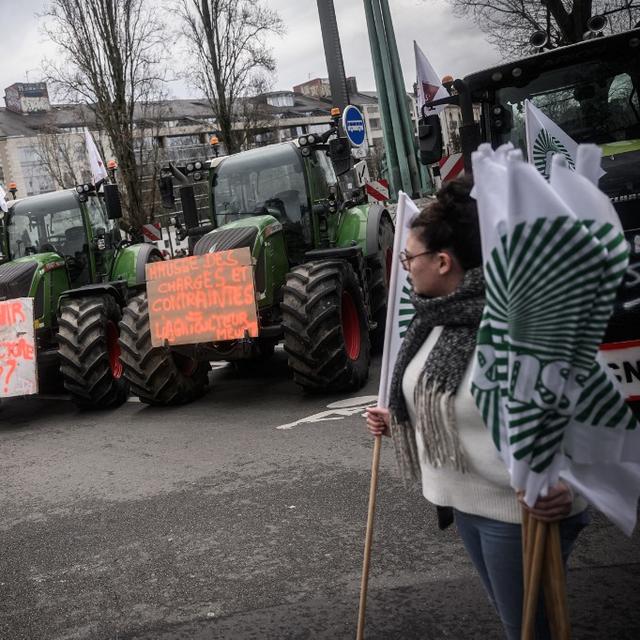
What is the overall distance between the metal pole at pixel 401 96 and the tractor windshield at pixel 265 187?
7774mm

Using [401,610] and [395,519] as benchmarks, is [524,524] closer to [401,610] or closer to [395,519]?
[401,610]

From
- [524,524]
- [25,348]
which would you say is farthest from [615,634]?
[25,348]

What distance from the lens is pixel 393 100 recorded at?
16891 millimetres

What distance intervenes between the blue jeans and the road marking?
479 centimetres

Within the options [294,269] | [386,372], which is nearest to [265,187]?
[294,269]

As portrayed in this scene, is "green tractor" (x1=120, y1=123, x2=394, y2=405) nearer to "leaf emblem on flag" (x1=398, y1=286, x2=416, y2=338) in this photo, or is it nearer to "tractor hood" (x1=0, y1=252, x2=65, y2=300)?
"tractor hood" (x1=0, y1=252, x2=65, y2=300)

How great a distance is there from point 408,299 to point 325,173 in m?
7.01

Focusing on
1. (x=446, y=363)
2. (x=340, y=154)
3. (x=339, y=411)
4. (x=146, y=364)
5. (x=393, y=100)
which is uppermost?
(x=393, y=100)

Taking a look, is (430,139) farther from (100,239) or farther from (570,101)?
(100,239)

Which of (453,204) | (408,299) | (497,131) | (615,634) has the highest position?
Answer: (497,131)

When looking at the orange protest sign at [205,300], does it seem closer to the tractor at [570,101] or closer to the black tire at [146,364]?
the black tire at [146,364]

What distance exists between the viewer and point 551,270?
186cm

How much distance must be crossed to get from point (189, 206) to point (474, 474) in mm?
7654

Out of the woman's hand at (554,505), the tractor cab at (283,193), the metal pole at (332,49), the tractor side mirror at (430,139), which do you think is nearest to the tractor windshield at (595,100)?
the tractor side mirror at (430,139)
